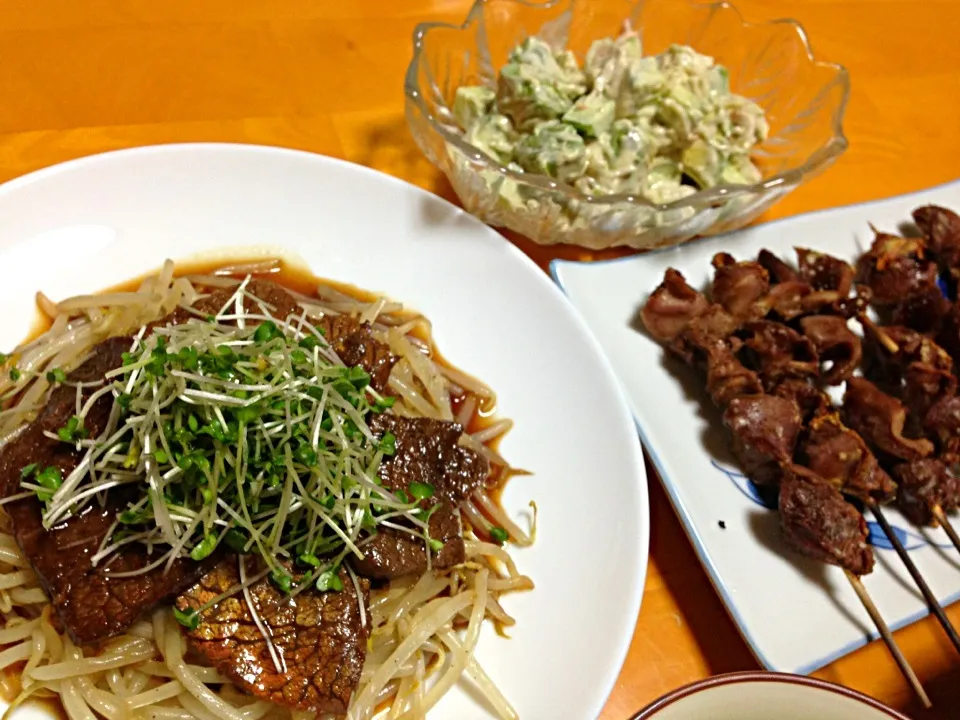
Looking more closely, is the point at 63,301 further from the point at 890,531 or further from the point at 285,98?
the point at 890,531

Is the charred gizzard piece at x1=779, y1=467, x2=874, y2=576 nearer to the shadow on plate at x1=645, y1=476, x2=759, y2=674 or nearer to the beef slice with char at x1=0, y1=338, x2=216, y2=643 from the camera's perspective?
the shadow on plate at x1=645, y1=476, x2=759, y2=674

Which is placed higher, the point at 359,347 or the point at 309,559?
the point at 359,347

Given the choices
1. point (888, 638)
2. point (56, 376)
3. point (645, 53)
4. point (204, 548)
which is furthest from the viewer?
point (645, 53)

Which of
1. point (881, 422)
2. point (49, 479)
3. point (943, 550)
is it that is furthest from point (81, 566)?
point (943, 550)

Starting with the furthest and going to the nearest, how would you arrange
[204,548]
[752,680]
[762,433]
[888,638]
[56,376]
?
[762,433], [888,638], [56,376], [204,548], [752,680]

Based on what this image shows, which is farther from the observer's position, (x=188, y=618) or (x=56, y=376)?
(x=56, y=376)

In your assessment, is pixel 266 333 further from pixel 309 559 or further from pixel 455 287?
pixel 455 287

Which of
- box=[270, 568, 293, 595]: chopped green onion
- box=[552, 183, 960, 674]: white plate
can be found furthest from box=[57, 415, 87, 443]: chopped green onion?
box=[552, 183, 960, 674]: white plate

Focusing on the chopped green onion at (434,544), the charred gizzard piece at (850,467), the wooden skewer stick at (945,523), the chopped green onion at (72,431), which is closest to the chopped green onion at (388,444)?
the chopped green onion at (434,544)
